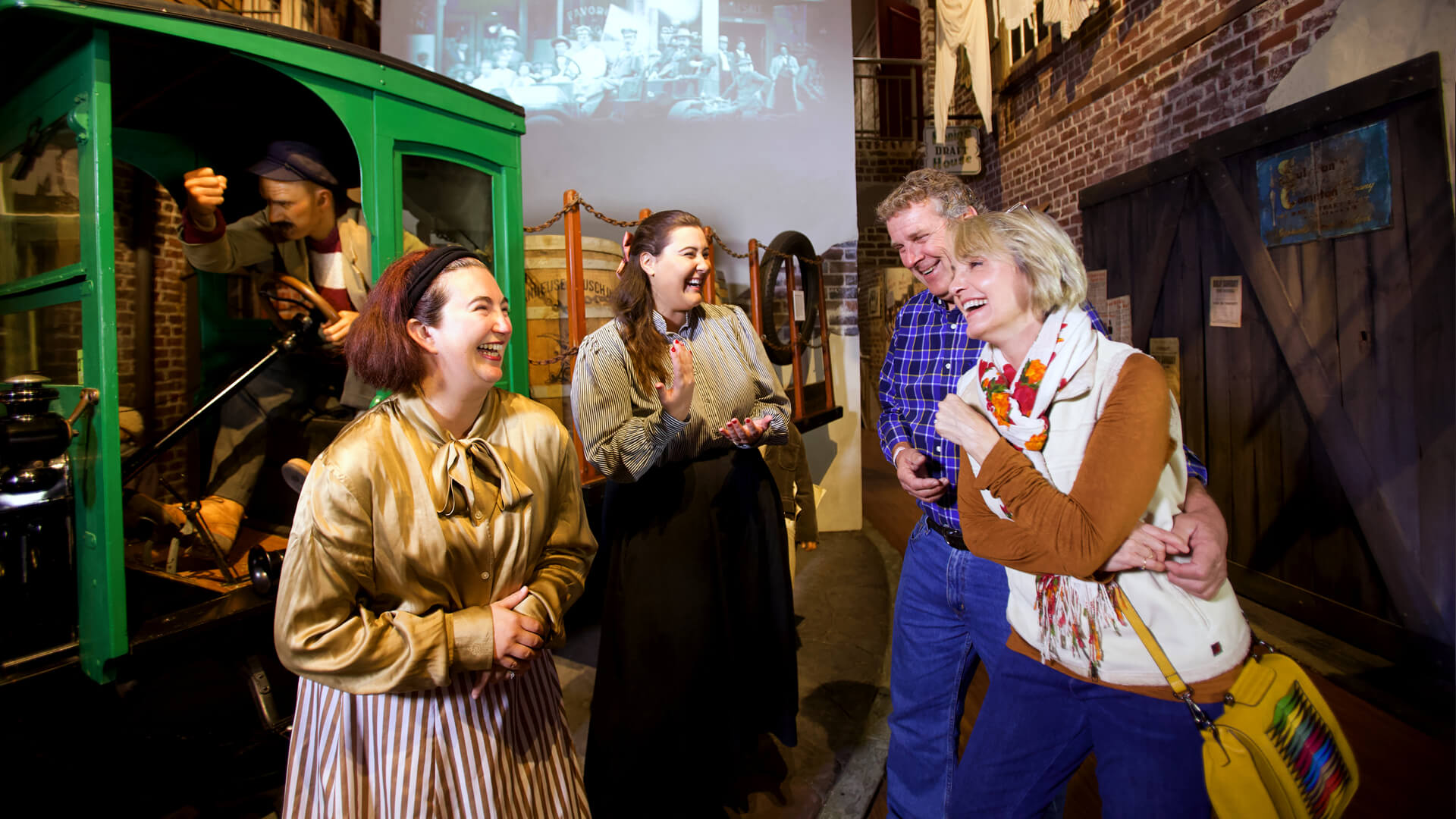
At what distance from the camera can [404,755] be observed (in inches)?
49.9

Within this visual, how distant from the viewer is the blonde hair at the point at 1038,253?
1.24 m

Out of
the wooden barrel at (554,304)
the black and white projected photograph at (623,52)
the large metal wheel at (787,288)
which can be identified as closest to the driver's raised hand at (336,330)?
the wooden barrel at (554,304)

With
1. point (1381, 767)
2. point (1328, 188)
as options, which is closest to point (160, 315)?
point (1381, 767)

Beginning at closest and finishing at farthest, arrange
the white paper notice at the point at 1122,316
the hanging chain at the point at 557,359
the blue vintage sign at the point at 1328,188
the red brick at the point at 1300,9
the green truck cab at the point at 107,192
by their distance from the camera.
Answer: the green truck cab at the point at 107,192
the blue vintage sign at the point at 1328,188
the hanging chain at the point at 557,359
the red brick at the point at 1300,9
the white paper notice at the point at 1122,316

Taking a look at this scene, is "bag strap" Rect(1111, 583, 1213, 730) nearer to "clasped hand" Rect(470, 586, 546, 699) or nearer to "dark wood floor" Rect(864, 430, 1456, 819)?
"clasped hand" Rect(470, 586, 546, 699)

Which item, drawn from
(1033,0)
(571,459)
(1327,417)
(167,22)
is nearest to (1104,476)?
(571,459)

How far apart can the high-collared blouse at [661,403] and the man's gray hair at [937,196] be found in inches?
27.9

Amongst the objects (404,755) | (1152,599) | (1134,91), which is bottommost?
(404,755)

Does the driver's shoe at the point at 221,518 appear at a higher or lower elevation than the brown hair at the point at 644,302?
lower

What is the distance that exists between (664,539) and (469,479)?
0.90m

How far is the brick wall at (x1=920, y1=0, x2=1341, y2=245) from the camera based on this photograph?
4137 mm

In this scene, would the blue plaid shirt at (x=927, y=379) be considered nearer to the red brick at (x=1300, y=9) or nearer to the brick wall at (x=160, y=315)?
the red brick at (x=1300, y=9)

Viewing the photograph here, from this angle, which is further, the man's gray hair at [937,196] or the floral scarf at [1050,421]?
the man's gray hair at [937,196]

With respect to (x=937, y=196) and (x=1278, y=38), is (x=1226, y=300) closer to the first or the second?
(x=1278, y=38)
